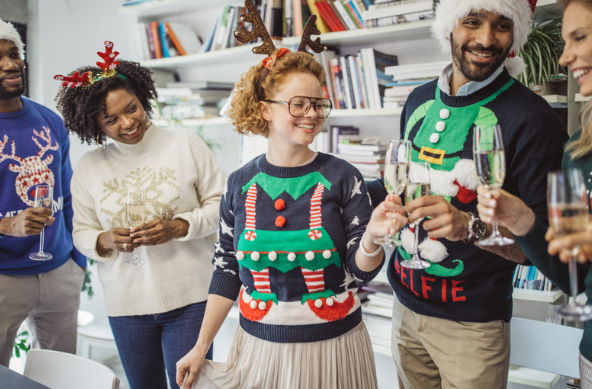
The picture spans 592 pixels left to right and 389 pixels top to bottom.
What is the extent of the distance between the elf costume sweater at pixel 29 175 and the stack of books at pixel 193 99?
115cm

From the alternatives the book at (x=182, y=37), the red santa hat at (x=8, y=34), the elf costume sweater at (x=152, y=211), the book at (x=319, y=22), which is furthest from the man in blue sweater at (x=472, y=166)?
the book at (x=182, y=37)

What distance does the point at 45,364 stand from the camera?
163 cm

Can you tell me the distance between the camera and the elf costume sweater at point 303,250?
141cm

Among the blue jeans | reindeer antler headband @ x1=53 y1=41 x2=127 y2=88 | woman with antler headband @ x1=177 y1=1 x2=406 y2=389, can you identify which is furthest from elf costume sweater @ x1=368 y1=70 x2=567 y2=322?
reindeer antler headband @ x1=53 y1=41 x2=127 y2=88

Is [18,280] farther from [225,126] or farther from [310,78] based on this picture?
[225,126]

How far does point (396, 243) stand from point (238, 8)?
246 centimetres

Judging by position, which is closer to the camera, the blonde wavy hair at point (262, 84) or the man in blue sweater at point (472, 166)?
the man in blue sweater at point (472, 166)

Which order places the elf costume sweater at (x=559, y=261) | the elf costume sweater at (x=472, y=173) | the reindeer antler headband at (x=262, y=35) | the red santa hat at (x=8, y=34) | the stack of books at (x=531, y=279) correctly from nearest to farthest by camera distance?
the elf costume sweater at (x=559, y=261) < the elf costume sweater at (x=472, y=173) < the reindeer antler headband at (x=262, y=35) < the red santa hat at (x=8, y=34) < the stack of books at (x=531, y=279)

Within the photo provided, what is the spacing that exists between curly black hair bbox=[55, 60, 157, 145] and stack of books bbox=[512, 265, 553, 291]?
1.79 metres

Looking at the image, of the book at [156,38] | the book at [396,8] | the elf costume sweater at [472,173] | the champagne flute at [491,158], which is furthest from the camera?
the book at [156,38]

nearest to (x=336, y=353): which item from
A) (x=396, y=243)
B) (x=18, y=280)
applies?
(x=396, y=243)

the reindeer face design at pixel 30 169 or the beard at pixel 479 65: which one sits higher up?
the beard at pixel 479 65

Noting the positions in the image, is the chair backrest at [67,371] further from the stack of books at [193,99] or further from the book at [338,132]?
the stack of books at [193,99]

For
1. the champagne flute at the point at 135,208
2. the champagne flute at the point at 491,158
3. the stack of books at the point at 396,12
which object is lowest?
the champagne flute at the point at 135,208
